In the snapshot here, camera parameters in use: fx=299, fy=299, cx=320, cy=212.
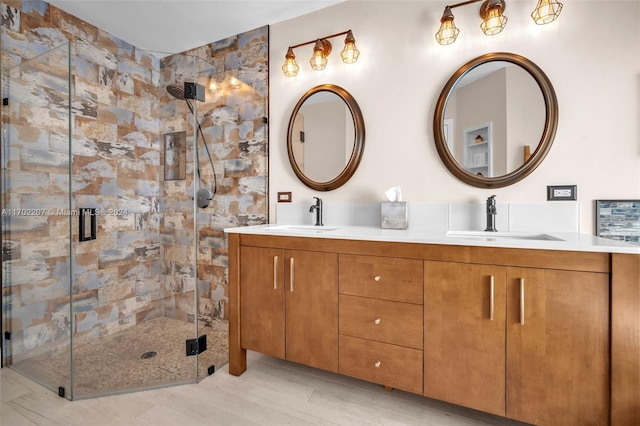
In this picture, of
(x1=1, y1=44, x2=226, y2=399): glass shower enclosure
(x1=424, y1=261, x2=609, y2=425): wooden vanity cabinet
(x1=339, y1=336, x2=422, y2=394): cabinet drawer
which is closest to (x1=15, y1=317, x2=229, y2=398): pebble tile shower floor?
(x1=1, y1=44, x2=226, y2=399): glass shower enclosure

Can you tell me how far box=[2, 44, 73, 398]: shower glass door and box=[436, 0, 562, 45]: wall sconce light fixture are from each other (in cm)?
→ 222

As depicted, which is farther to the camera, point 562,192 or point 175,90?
point 175,90

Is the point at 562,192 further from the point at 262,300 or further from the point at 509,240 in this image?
the point at 262,300

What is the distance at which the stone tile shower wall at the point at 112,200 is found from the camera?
1.81 meters

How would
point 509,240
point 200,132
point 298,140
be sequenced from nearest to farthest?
1. point 509,240
2. point 200,132
3. point 298,140

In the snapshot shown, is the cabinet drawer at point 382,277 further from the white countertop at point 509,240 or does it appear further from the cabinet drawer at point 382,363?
the cabinet drawer at point 382,363

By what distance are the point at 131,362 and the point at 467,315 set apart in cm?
196

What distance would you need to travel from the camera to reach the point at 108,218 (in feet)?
6.16

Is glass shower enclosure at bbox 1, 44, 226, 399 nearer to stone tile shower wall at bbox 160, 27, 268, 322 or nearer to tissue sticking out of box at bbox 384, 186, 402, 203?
stone tile shower wall at bbox 160, 27, 268, 322

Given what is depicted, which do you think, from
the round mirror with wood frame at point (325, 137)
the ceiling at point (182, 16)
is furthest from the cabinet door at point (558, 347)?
the ceiling at point (182, 16)

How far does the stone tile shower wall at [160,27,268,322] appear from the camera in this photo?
1.93m

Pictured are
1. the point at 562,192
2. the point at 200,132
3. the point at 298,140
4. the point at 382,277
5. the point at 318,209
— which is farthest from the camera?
the point at 298,140

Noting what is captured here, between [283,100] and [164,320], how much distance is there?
5.90 feet

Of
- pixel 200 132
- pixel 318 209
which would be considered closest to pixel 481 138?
pixel 318 209
